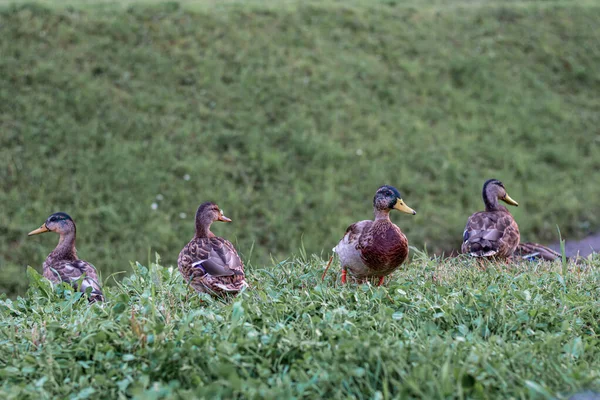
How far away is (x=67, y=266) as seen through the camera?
5488 mm

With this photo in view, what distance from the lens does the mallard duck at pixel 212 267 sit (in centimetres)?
473

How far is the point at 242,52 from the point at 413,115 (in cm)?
311

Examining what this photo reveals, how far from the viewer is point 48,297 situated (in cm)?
465

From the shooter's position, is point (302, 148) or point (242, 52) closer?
point (302, 148)

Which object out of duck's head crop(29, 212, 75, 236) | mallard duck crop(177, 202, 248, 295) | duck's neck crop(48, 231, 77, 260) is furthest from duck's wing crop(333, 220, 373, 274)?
duck's head crop(29, 212, 75, 236)

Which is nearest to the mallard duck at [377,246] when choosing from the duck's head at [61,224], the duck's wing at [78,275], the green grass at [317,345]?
the green grass at [317,345]

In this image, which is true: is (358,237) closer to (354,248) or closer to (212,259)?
(354,248)

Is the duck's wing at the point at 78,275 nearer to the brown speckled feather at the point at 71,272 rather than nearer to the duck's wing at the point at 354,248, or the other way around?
the brown speckled feather at the point at 71,272

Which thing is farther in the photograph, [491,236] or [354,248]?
[491,236]

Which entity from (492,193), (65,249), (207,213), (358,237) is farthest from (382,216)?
(65,249)

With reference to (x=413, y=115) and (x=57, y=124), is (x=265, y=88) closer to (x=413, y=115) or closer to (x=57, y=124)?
(x=413, y=115)

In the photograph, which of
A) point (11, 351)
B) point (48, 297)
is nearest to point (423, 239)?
point (48, 297)

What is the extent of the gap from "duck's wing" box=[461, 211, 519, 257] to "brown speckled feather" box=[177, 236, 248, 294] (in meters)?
2.03

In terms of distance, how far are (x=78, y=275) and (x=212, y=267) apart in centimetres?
122
